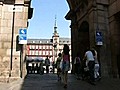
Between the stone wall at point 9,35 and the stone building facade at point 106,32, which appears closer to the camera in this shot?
the stone wall at point 9,35

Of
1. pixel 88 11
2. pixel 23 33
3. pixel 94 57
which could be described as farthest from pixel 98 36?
pixel 23 33

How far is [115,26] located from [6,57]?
7.18m

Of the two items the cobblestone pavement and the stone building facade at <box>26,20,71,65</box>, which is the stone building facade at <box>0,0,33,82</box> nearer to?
the cobblestone pavement

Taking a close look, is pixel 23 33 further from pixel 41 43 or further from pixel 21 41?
pixel 41 43

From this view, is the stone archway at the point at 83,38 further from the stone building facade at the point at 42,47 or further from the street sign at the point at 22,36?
the stone building facade at the point at 42,47

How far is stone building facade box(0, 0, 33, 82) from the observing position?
14.2 metres

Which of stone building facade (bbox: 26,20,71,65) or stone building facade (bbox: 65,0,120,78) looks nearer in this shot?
stone building facade (bbox: 65,0,120,78)

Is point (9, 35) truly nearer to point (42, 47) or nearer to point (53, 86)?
point (53, 86)

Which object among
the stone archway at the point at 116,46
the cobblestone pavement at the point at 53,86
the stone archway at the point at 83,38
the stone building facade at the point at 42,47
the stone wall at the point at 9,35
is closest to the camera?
the cobblestone pavement at the point at 53,86

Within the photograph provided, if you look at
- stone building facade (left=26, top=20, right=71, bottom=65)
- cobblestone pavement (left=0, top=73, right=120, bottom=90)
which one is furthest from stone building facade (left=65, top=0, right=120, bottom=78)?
stone building facade (left=26, top=20, right=71, bottom=65)

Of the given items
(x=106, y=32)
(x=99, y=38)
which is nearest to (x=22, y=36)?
(x=99, y=38)

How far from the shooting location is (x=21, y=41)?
14070mm

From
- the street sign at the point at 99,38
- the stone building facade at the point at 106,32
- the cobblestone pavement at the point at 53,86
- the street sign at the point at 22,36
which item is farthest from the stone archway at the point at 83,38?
the cobblestone pavement at the point at 53,86

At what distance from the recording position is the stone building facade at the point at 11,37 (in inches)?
560
